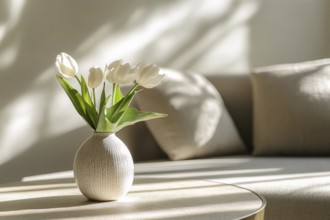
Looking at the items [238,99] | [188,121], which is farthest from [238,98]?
[188,121]

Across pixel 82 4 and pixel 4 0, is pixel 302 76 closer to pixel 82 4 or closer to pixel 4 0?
pixel 82 4

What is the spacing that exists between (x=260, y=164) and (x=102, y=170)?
118 cm

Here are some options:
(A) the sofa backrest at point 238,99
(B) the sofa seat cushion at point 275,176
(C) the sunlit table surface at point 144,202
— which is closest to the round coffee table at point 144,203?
(C) the sunlit table surface at point 144,202

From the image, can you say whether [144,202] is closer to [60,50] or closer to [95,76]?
[95,76]

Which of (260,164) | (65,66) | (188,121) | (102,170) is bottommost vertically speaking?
(260,164)

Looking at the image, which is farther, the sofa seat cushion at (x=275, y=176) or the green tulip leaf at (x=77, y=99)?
the sofa seat cushion at (x=275, y=176)

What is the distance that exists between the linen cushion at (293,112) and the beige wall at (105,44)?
594 mm

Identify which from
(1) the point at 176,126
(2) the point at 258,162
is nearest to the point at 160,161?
(1) the point at 176,126

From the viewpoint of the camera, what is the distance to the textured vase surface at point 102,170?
188 centimetres

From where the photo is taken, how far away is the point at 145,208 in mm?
1797

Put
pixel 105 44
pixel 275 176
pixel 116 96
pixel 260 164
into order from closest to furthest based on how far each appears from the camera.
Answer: pixel 116 96 → pixel 275 176 → pixel 260 164 → pixel 105 44

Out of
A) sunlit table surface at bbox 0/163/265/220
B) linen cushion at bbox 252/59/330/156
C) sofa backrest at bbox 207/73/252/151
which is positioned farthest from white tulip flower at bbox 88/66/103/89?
sofa backrest at bbox 207/73/252/151

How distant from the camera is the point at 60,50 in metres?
3.18

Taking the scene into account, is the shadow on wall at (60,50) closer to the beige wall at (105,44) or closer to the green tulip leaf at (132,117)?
the beige wall at (105,44)
